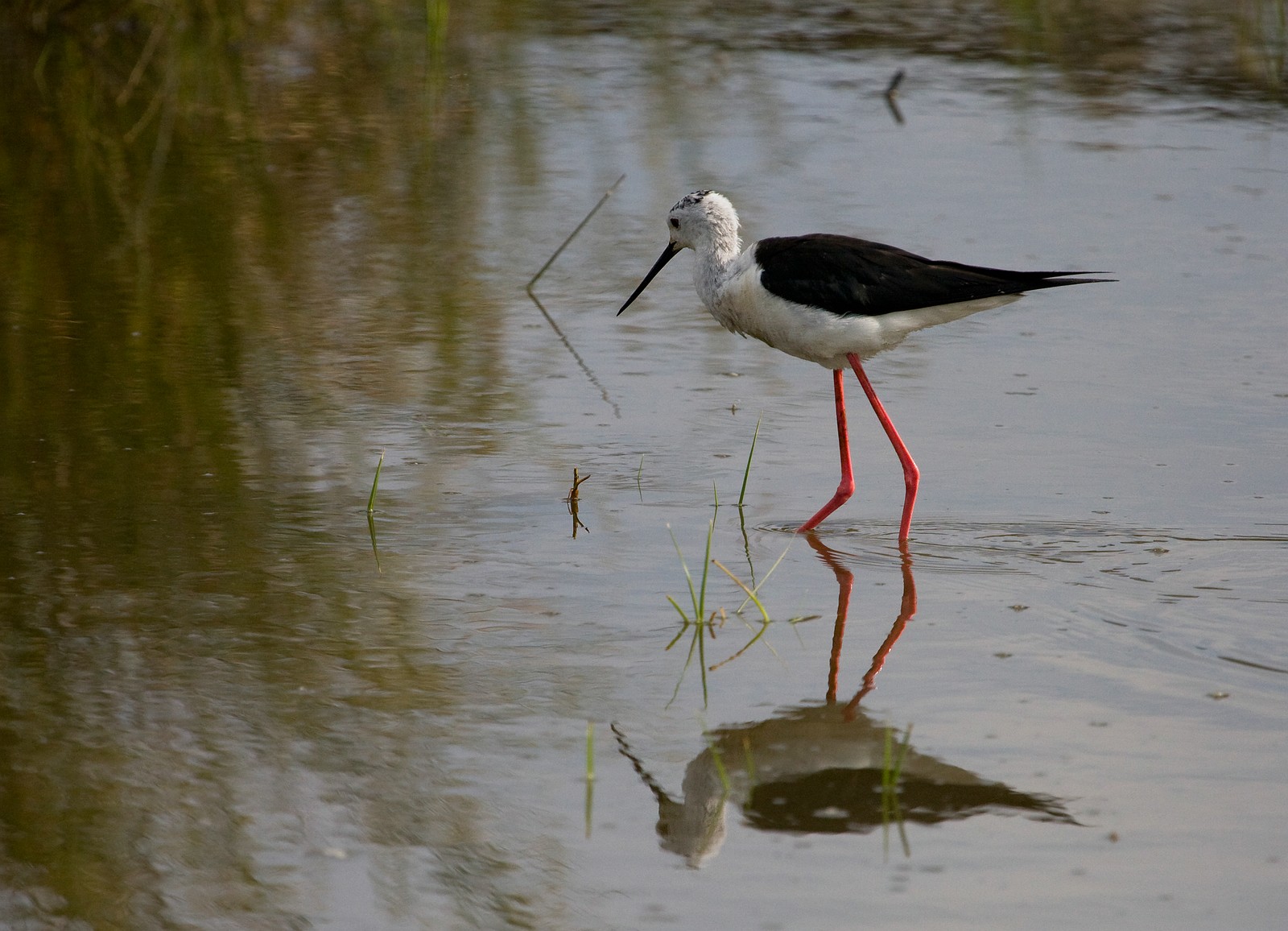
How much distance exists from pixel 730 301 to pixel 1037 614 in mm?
1623

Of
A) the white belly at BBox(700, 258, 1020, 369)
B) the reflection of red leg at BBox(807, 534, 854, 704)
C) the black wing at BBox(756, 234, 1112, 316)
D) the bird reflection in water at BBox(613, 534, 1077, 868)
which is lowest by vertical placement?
the reflection of red leg at BBox(807, 534, 854, 704)

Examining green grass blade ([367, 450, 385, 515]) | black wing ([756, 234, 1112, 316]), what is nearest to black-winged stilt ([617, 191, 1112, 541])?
black wing ([756, 234, 1112, 316])

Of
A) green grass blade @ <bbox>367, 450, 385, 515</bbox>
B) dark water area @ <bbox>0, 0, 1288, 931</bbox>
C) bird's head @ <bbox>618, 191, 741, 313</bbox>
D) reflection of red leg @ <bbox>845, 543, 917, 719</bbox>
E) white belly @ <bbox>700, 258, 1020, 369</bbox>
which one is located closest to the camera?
dark water area @ <bbox>0, 0, 1288, 931</bbox>

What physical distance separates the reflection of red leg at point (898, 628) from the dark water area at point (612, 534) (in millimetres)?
23

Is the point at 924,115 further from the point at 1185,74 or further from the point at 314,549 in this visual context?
the point at 314,549

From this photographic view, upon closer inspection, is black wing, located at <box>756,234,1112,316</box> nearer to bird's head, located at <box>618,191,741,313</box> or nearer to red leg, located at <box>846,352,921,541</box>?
red leg, located at <box>846,352,921,541</box>

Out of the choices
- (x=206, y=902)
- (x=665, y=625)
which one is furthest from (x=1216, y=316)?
(x=206, y=902)

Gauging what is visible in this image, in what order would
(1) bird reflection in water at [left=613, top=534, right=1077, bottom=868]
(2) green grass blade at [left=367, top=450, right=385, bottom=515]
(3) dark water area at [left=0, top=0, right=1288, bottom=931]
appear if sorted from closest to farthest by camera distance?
(3) dark water area at [left=0, top=0, right=1288, bottom=931], (1) bird reflection in water at [left=613, top=534, right=1077, bottom=868], (2) green grass blade at [left=367, top=450, right=385, bottom=515]

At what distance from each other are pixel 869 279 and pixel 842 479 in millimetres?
633

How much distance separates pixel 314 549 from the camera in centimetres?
479

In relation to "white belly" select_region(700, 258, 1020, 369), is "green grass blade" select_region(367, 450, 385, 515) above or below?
A: below

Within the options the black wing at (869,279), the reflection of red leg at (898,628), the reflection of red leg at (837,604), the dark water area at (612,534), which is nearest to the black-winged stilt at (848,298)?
the black wing at (869,279)

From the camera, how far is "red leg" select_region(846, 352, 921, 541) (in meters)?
5.14

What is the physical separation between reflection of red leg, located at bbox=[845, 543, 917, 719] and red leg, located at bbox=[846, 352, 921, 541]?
0.29 feet
